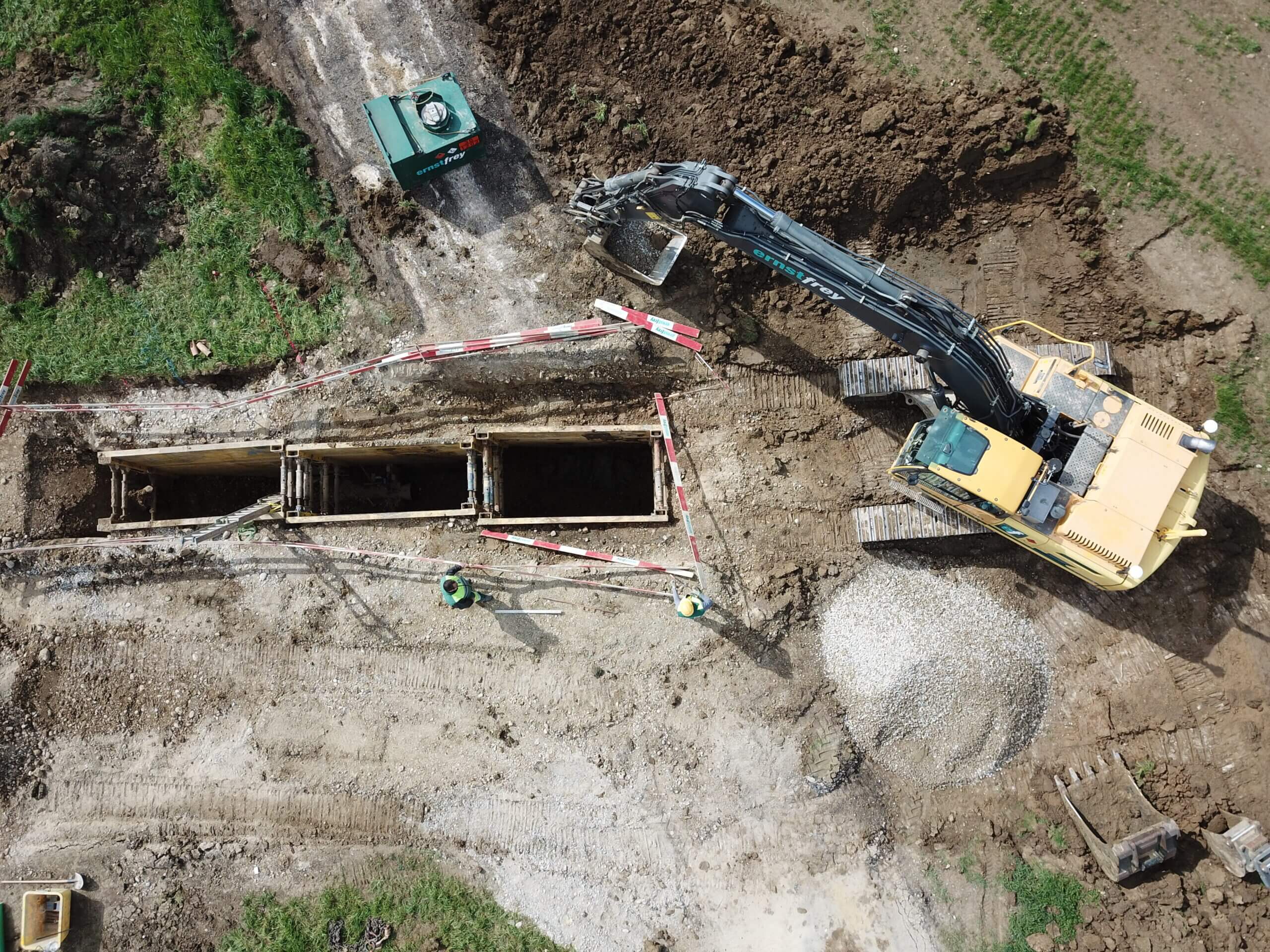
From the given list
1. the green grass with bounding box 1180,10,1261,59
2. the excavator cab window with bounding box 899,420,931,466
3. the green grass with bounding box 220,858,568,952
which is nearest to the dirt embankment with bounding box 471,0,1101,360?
the green grass with bounding box 1180,10,1261,59

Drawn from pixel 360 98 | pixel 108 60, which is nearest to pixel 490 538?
pixel 360 98

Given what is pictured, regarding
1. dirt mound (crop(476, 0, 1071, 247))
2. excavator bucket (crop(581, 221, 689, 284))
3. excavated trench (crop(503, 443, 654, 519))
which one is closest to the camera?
dirt mound (crop(476, 0, 1071, 247))

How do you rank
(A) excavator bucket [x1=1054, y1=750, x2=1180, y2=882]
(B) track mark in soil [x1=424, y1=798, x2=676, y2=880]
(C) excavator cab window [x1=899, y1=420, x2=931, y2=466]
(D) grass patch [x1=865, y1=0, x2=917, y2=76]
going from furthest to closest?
(D) grass patch [x1=865, y1=0, x2=917, y2=76] < (B) track mark in soil [x1=424, y1=798, x2=676, y2=880] < (A) excavator bucket [x1=1054, y1=750, x2=1180, y2=882] < (C) excavator cab window [x1=899, y1=420, x2=931, y2=466]

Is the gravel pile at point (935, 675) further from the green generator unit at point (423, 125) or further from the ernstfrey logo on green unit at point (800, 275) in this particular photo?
the green generator unit at point (423, 125)

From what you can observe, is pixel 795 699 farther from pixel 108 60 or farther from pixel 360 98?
pixel 108 60

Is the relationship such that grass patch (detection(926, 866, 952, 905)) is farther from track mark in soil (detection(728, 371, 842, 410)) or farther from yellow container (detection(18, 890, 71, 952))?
yellow container (detection(18, 890, 71, 952))

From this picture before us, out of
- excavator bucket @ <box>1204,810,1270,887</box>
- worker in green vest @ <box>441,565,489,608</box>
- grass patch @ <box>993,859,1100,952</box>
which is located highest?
worker in green vest @ <box>441,565,489,608</box>
